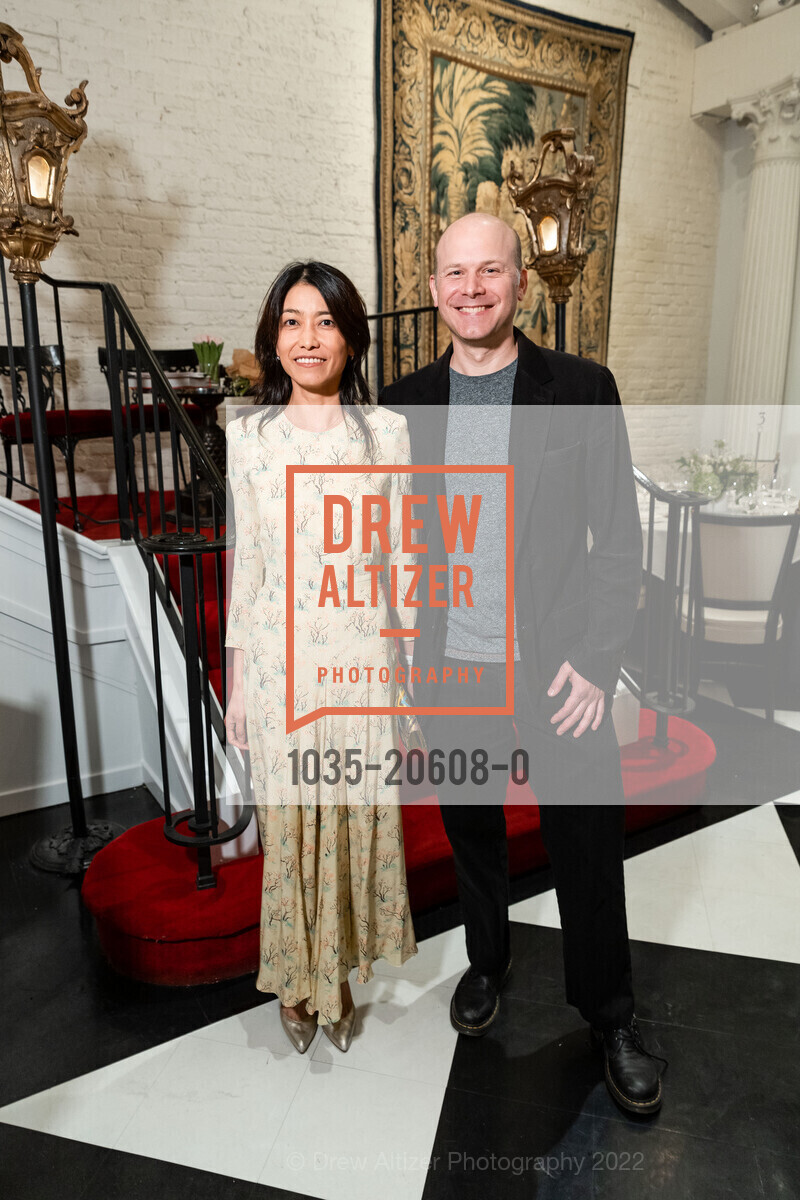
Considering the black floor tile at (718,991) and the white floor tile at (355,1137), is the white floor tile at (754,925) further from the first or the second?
the white floor tile at (355,1137)

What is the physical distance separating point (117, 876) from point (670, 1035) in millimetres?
1468

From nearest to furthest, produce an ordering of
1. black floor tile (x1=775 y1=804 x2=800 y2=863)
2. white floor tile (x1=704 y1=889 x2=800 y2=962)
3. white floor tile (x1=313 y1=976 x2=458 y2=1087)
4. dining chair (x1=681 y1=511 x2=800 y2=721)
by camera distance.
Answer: white floor tile (x1=313 y1=976 x2=458 y2=1087) → white floor tile (x1=704 y1=889 x2=800 y2=962) → black floor tile (x1=775 y1=804 x2=800 y2=863) → dining chair (x1=681 y1=511 x2=800 y2=721)

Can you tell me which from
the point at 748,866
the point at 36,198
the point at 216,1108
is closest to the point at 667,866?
the point at 748,866

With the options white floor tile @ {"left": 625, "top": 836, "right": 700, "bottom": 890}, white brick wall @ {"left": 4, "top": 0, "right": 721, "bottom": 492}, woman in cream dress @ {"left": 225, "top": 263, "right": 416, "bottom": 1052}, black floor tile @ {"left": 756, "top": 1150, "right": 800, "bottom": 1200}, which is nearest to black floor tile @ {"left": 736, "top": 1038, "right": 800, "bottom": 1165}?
black floor tile @ {"left": 756, "top": 1150, "right": 800, "bottom": 1200}

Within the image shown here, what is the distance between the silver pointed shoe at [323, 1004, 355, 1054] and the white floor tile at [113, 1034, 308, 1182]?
80 millimetres

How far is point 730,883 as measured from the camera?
2.51 m

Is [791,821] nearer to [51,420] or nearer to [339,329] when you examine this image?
[339,329]

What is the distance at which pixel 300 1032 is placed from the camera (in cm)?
187

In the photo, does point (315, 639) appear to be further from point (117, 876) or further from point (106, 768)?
point (106, 768)

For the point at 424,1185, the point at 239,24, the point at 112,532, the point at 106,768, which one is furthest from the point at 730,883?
the point at 239,24

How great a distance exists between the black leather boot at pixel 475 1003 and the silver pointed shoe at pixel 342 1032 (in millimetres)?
238

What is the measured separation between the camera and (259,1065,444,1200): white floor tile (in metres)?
1.55

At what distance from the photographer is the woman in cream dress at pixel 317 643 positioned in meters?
1.54

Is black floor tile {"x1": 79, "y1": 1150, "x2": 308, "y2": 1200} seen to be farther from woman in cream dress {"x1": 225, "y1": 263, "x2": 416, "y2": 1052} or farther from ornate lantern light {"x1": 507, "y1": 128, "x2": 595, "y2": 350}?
ornate lantern light {"x1": 507, "y1": 128, "x2": 595, "y2": 350}
